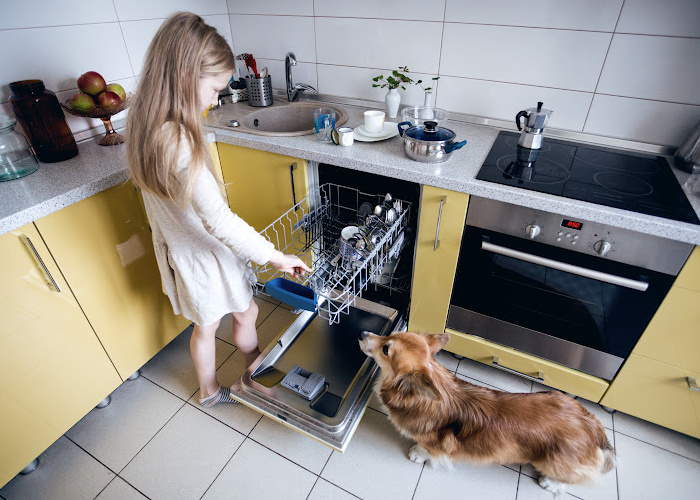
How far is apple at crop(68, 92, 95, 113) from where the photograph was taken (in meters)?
1.33

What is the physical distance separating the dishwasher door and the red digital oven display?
674mm

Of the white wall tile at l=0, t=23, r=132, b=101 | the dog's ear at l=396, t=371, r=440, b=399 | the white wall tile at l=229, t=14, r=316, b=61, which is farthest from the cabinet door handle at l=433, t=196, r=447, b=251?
the white wall tile at l=0, t=23, r=132, b=101

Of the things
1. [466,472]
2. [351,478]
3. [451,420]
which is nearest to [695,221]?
[451,420]

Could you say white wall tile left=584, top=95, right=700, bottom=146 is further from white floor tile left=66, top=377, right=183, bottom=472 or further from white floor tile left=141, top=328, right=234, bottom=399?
white floor tile left=66, top=377, right=183, bottom=472

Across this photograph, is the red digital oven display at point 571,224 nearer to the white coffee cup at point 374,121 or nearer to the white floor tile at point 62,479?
the white coffee cup at point 374,121

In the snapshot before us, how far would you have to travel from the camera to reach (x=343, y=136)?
4.51 ft

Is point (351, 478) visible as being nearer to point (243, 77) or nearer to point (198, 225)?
point (198, 225)

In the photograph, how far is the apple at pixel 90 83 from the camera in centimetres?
135

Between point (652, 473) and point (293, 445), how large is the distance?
1213 mm

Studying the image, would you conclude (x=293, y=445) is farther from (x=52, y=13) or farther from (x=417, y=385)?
(x=52, y=13)

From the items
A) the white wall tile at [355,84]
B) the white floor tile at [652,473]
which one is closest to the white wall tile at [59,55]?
the white wall tile at [355,84]

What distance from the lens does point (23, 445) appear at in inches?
47.4

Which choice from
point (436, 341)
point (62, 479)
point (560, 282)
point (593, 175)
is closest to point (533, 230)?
point (560, 282)

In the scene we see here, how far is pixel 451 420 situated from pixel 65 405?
1250mm
